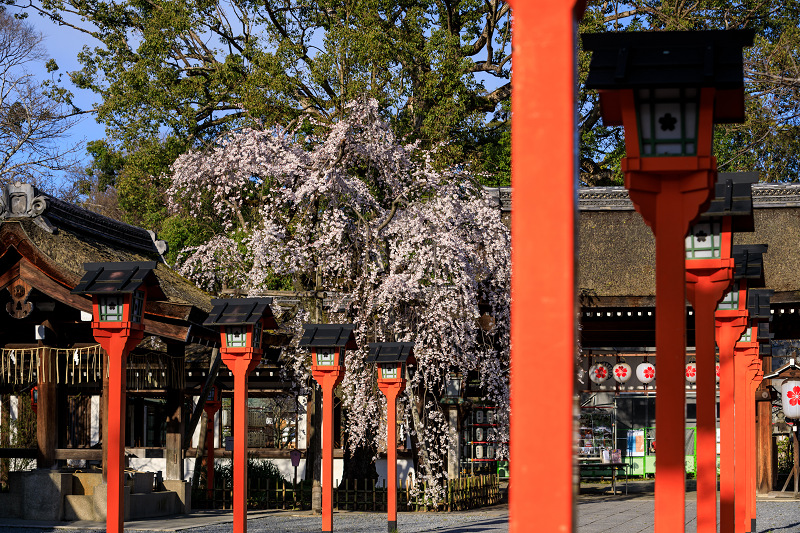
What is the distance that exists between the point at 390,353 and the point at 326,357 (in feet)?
4.85

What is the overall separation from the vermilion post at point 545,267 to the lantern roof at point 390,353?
12.8 meters

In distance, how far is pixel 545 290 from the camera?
7.98 ft

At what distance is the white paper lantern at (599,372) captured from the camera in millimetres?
25906

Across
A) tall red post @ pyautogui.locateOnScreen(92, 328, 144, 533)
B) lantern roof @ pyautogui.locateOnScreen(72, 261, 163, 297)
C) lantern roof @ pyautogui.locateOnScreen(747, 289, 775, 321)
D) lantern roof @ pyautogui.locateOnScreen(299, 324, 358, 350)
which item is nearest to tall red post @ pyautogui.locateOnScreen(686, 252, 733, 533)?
tall red post @ pyautogui.locateOnScreen(92, 328, 144, 533)

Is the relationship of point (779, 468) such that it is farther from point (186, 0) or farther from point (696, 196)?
point (696, 196)

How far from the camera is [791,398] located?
2194cm

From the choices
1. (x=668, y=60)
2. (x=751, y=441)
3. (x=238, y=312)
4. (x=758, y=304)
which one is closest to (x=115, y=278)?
(x=238, y=312)

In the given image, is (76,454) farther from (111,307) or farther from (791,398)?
(791,398)

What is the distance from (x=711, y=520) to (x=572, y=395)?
159 inches

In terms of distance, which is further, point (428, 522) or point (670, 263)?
point (428, 522)

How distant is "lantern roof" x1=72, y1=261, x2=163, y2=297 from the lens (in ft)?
30.2

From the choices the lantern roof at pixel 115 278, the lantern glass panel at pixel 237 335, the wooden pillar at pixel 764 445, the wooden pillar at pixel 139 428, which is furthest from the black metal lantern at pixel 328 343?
the wooden pillar at pixel 139 428

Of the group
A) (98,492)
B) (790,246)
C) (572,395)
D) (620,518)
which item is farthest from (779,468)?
(572,395)

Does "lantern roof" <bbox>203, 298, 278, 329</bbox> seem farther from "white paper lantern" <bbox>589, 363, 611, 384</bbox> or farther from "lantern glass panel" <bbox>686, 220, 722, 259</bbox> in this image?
"white paper lantern" <bbox>589, 363, 611, 384</bbox>
